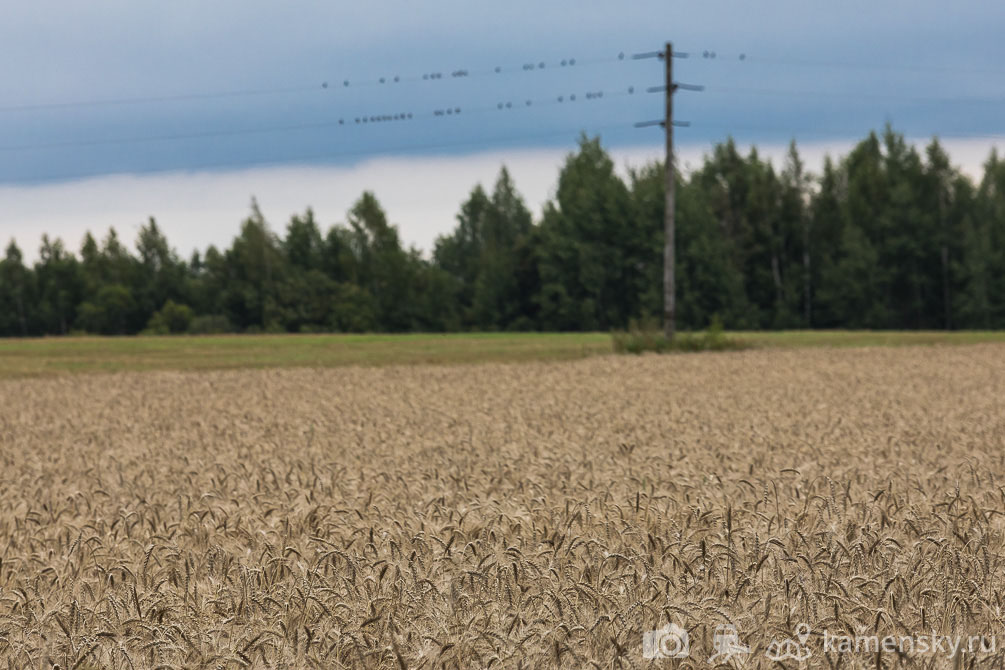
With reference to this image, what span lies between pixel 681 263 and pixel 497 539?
83078 millimetres

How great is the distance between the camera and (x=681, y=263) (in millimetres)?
86750

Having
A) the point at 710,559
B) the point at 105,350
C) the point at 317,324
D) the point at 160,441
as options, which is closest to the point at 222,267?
the point at 317,324

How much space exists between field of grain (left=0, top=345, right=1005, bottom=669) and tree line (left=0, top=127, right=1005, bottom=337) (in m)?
76.1

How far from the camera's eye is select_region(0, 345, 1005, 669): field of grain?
3703mm

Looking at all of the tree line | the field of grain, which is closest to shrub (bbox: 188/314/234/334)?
the tree line

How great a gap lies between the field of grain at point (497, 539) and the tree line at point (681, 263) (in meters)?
76.1

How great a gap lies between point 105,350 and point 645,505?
4060 cm

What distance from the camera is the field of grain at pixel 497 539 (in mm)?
3703

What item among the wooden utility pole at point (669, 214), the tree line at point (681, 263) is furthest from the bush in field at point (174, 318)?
the wooden utility pole at point (669, 214)

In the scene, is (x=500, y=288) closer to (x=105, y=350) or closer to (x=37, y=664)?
(x=105, y=350)

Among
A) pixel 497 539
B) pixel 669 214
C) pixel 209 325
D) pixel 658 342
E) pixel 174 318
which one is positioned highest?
pixel 669 214

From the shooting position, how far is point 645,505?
604cm

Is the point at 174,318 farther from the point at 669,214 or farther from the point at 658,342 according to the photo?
the point at 658,342

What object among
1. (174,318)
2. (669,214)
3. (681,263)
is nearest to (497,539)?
(669,214)
